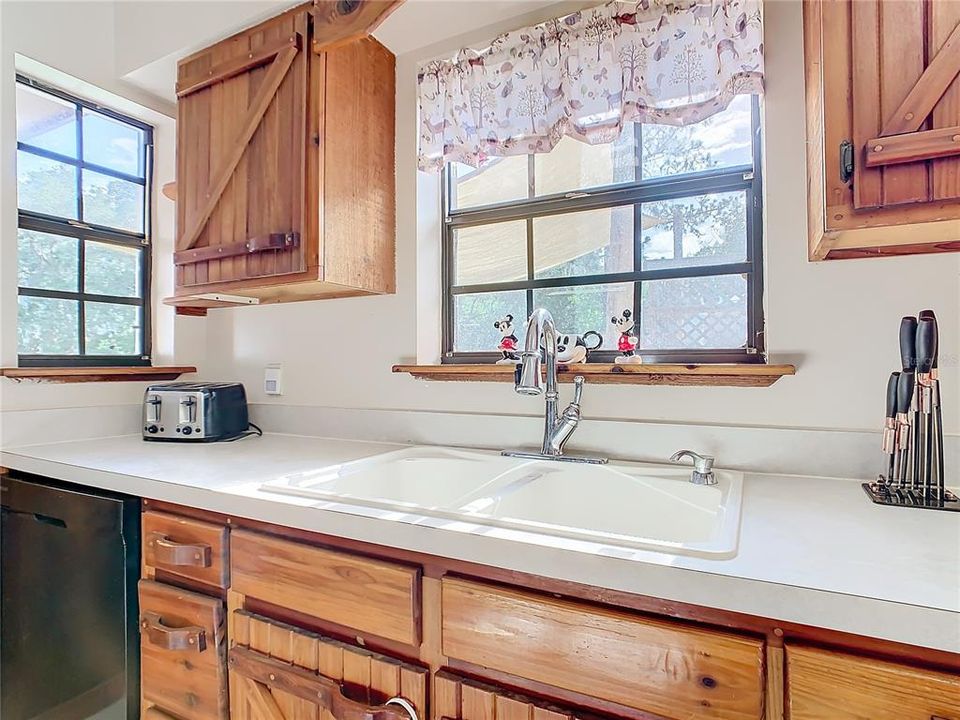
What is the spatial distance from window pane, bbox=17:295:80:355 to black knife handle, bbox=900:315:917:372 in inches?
94.3

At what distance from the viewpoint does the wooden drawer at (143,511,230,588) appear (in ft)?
3.41

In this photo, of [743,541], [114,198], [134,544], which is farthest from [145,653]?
[114,198]

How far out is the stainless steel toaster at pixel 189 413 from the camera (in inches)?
65.2

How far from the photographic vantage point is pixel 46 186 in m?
1.74

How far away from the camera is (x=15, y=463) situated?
1396 millimetres

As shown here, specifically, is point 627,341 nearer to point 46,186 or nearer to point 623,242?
point 623,242

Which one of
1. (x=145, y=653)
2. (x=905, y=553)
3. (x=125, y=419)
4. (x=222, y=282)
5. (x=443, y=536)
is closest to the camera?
(x=905, y=553)

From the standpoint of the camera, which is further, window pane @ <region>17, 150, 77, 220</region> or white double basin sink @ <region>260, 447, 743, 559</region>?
window pane @ <region>17, 150, 77, 220</region>

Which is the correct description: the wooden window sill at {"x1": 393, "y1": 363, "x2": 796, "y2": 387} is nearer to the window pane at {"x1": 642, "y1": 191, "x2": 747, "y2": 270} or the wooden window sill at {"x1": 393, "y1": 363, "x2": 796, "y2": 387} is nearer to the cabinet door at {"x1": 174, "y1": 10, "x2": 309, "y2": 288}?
the window pane at {"x1": 642, "y1": 191, "x2": 747, "y2": 270}

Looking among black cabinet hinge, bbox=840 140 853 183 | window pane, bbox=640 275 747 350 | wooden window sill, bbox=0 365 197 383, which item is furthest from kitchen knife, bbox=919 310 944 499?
wooden window sill, bbox=0 365 197 383

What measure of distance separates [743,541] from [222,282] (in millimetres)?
1567

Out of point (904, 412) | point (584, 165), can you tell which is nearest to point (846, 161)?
point (904, 412)

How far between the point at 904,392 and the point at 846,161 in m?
0.44

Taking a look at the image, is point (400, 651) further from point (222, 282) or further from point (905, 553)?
point (222, 282)
